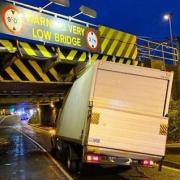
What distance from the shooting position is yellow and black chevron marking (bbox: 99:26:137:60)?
17.2 meters

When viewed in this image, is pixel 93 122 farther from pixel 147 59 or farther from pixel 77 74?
pixel 147 59

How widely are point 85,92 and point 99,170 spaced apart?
3203 mm

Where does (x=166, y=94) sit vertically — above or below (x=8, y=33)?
below

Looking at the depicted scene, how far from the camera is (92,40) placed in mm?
16328

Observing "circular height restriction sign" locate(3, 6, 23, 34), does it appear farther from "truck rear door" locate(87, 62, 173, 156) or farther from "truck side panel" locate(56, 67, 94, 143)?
"truck rear door" locate(87, 62, 173, 156)

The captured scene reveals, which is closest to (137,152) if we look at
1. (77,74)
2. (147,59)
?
(77,74)

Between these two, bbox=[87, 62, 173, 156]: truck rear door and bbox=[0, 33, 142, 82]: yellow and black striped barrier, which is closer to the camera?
bbox=[87, 62, 173, 156]: truck rear door

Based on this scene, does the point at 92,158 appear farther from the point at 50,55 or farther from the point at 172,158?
the point at 172,158

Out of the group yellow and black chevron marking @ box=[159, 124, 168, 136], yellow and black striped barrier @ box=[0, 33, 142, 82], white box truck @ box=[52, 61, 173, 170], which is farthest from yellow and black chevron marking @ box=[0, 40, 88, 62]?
yellow and black chevron marking @ box=[159, 124, 168, 136]

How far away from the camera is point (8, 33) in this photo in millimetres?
13258

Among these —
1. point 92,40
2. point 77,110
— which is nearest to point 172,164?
point 77,110

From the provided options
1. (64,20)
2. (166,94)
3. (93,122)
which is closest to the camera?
(93,122)

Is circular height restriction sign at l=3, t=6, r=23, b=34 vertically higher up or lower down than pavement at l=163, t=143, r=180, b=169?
higher up

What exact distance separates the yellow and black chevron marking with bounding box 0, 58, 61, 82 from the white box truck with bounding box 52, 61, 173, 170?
355 centimetres
